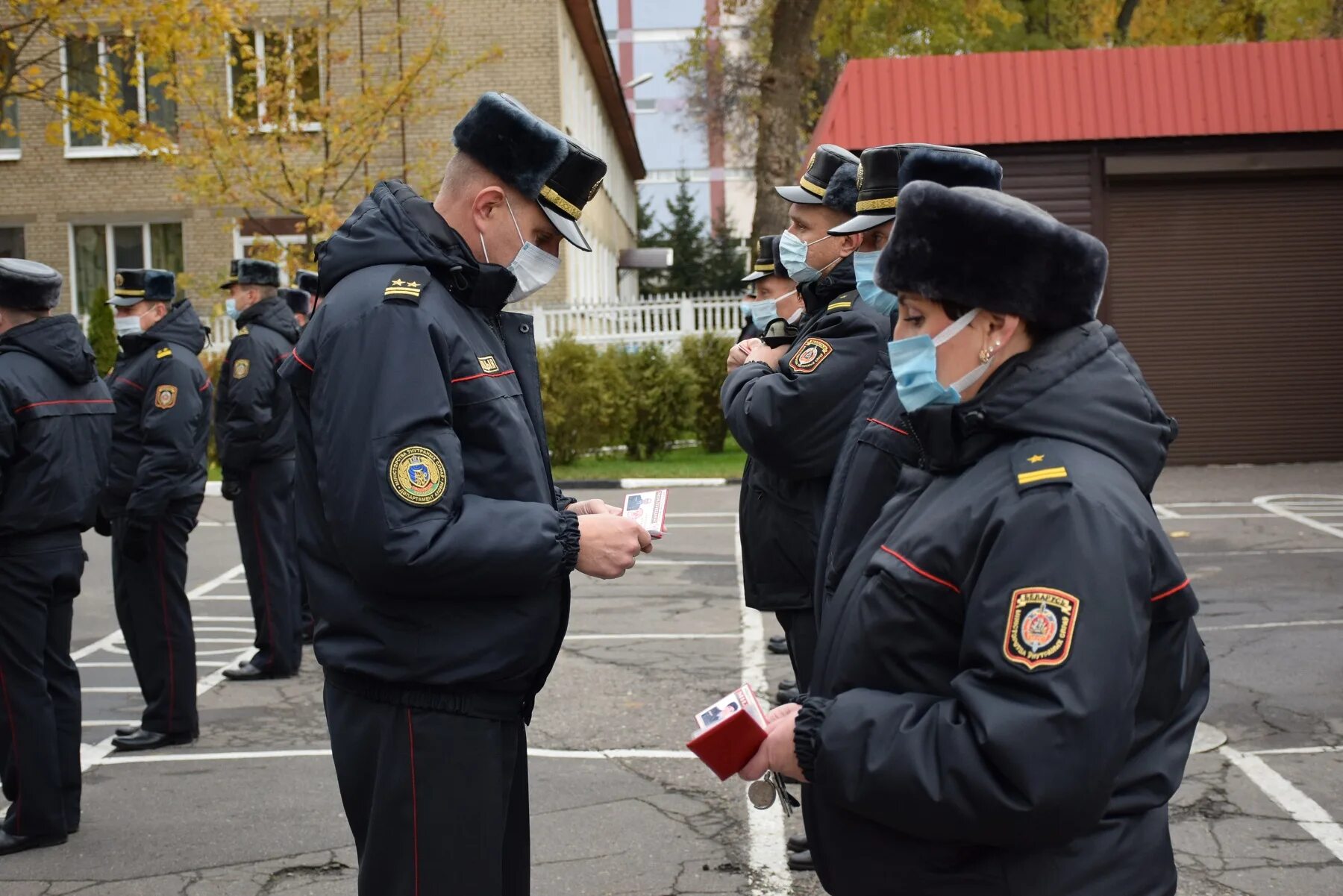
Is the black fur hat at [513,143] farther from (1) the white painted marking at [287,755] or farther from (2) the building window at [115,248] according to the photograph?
(2) the building window at [115,248]

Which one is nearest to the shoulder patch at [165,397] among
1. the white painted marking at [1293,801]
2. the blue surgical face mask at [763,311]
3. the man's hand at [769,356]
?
the blue surgical face mask at [763,311]

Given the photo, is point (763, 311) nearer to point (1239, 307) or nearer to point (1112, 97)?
point (1112, 97)

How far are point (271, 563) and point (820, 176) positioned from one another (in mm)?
4747

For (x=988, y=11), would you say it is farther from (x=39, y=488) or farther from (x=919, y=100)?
(x=39, y=488)

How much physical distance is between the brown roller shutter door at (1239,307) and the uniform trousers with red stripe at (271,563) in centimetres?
1205

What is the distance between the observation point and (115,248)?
29.2 meters

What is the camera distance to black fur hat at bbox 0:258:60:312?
5.59 m

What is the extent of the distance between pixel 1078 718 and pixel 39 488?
14.8ft

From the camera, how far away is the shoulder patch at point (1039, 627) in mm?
2072

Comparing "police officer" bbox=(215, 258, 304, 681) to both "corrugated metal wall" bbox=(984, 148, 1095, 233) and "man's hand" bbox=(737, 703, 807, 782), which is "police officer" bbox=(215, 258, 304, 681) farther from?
"corrugated metal wall" bbox=(984, 148, 1095, 233)

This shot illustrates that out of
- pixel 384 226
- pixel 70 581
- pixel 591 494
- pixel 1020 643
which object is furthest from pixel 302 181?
pixel 1020 643

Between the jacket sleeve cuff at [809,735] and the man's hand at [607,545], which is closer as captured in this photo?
the jacket sleeve cuff at [809,735]

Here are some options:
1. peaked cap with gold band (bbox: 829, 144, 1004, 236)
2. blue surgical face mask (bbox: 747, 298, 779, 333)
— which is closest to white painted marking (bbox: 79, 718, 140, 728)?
blue surgical face mask (bbox: 747, 298, 779, 333)

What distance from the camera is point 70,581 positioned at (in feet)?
18.5
